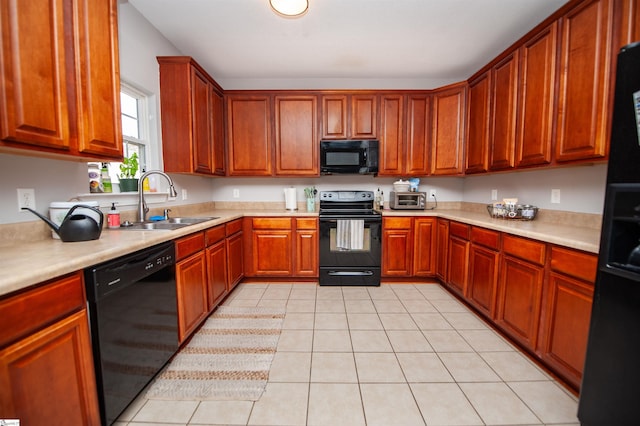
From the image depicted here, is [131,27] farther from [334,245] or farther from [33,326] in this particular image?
[334,245]

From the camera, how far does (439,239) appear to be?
308 centimetres

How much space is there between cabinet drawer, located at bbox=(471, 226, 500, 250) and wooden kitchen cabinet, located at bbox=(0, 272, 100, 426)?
2.57 metres

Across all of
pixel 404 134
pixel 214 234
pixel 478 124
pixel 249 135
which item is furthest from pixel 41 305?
pixel 478 124

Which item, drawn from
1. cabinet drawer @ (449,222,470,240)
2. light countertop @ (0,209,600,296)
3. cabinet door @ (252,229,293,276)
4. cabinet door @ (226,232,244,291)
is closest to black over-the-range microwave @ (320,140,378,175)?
cabinet door @ (252,229,293,276)

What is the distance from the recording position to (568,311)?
1479 millimetres

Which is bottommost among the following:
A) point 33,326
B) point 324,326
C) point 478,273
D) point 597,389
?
point 324,326

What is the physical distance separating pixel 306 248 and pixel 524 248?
2064 millimetres

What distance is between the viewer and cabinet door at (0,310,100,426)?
83cm

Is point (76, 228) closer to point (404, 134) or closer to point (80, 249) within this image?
point (80, 249)

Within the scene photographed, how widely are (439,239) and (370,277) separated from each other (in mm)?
919

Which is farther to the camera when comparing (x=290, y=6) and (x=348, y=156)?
(x=348, y=156)

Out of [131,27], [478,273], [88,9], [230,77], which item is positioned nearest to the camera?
[88,9]

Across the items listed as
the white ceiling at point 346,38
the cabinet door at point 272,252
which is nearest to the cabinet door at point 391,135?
the white ceiling at point 346,38

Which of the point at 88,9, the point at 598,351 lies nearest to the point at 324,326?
the point at 598,351
